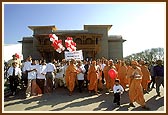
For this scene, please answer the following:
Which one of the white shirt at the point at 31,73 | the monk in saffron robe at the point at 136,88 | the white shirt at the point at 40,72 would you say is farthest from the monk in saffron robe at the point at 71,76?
the monk in saffron robe at the point at 136,88

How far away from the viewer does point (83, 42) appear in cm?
3381

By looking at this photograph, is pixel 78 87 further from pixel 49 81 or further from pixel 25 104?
pixel 25 104

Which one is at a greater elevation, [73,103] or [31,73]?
[31,73]

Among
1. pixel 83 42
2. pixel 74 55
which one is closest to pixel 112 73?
pixel 74 55

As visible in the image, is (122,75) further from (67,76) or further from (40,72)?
(40,72)

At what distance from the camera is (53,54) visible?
3362 cm

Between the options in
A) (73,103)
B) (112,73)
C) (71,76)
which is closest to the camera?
(73,103)

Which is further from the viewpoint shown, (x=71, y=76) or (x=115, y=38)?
(x=115, y=38)

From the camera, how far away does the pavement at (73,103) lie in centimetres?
923

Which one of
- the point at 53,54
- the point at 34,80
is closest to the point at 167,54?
the point at 34,80

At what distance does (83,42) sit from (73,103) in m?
23.9

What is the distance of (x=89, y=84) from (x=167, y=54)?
525cm

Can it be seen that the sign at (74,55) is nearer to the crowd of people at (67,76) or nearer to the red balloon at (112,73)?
the crowd of people at (67,76)

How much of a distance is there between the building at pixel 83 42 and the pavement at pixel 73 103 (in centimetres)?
2166
